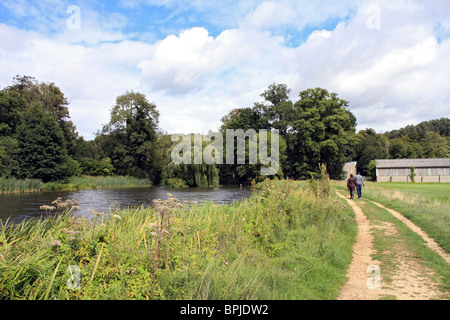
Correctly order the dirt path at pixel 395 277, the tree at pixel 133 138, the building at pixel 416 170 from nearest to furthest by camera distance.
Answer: the dirt path at pixel 395 277
the building at pixel 416 170
the tree at pixel 133 138

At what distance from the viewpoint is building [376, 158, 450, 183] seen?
155 ft

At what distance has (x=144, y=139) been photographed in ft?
174

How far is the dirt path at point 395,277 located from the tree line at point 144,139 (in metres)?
34.0

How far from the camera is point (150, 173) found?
54.2 metres

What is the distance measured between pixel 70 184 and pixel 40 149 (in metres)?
5.23

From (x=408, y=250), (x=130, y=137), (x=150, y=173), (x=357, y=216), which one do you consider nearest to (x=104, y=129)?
(x=130, y=137)

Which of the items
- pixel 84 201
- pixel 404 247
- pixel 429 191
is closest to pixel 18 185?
pixel 84 201

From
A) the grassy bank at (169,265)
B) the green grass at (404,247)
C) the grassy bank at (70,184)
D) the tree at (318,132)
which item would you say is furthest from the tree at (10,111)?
the green grass at (404,247)

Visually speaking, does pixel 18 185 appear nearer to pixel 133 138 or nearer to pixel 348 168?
pixel 133 138

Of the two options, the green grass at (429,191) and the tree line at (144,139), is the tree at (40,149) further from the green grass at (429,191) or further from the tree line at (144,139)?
the green grass at (429,191)

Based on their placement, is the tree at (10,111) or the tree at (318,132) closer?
the tree at (10,111)

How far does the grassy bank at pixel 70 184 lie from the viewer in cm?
3014

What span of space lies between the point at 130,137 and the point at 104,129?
6.50 meters

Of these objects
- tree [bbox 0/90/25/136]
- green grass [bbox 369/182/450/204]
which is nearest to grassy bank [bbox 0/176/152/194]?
tree [bbox 0/90/25/136]
